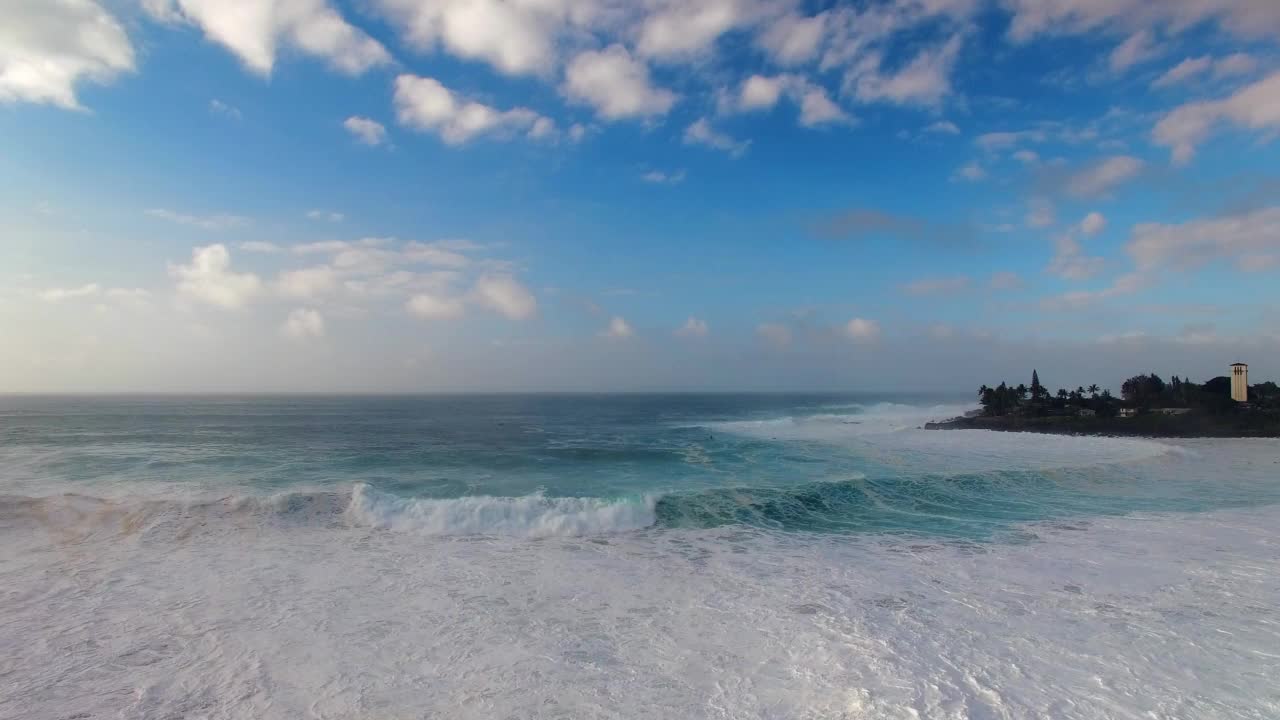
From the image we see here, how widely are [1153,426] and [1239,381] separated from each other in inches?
762

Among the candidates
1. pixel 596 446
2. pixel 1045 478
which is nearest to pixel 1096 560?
pixel 1045 478

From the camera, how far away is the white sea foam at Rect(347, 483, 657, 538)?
14453 mm

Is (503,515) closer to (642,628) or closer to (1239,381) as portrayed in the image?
(642,628)

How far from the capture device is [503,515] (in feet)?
49.3

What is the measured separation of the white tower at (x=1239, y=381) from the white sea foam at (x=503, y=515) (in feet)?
200

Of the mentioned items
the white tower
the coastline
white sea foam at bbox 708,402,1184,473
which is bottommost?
white sea foam at bbox 708,402,1184,473

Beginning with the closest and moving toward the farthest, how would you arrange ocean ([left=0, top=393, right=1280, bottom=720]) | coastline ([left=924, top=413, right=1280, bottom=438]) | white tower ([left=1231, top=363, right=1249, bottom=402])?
ocean ([left=0, top=393, right=1280, bottom=720]), coastline ([left=924, top=413, right=1280, bottom=438]), white tower ([left=1231, top=363, right=1249, bottom=402])

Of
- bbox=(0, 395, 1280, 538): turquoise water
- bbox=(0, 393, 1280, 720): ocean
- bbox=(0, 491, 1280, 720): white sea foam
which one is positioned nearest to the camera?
bbox=(0, 491, 1280, 720): white sea foam

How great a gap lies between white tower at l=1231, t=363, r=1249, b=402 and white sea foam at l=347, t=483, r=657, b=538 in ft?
200

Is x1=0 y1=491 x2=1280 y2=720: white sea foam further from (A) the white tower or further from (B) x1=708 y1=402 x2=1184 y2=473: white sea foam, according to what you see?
(A) the white tower

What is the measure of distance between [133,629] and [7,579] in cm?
453

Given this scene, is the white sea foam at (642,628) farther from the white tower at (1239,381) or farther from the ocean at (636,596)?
the white tower at (1239,381)

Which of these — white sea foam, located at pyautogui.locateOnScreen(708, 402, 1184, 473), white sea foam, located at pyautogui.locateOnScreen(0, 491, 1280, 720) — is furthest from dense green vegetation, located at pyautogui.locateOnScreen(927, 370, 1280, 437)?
white sea foam, located at pyautogui.locateOnScreen(0, 491, 1280, 720)

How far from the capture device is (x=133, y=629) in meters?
8.55
